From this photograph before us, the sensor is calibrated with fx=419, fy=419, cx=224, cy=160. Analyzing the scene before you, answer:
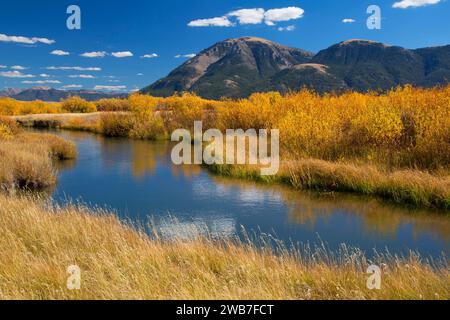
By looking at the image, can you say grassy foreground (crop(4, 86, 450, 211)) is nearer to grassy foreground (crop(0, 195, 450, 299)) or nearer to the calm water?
the calm water

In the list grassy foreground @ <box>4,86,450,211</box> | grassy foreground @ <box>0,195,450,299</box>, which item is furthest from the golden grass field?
grassy foreground @ <box>4,86,450,211</box>

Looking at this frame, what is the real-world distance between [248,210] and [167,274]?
7.48m

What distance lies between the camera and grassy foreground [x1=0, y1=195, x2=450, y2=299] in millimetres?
6449

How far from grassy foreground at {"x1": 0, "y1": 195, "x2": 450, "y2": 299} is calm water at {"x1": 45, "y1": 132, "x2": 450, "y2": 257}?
9.57ft

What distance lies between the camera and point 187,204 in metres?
15.4

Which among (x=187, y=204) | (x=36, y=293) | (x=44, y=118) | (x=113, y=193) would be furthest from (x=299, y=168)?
(x=44, y=118)

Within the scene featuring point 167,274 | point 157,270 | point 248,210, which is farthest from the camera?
point 248,210

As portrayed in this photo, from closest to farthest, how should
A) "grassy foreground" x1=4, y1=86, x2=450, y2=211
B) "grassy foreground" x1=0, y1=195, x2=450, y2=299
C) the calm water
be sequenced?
"grassy foreground" x1=0, y1=195, x2=450, y2=299, the calm water, "grassy foreground" x1=4, y1=86, x2=450, y2=211

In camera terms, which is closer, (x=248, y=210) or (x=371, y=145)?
(x=248, y=210)

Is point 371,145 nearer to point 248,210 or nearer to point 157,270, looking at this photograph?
point 248,210

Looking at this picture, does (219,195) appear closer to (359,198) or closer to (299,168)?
(299,168)

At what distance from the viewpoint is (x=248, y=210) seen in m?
14.4

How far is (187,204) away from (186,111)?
87.2 feet

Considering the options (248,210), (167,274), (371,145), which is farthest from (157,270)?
(371,145)
